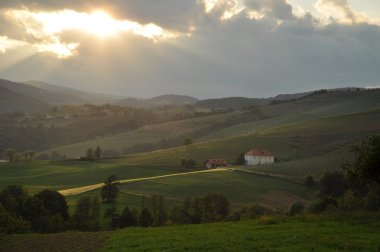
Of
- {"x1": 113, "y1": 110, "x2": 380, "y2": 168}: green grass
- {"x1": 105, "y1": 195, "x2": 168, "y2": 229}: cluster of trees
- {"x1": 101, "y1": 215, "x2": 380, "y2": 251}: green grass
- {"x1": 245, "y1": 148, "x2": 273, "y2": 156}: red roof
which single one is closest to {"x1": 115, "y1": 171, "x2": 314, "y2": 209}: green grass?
{"x1": 105, "y1": 195, "x2": 168, "y2": 229}: cluster of trees

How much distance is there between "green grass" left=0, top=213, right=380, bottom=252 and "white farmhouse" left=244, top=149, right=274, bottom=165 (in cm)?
8784

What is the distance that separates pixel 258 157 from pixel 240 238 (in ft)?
316

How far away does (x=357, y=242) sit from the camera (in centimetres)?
2100

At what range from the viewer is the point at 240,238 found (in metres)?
24.1

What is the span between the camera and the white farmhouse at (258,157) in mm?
117625

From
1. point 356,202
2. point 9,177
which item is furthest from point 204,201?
point 9,177

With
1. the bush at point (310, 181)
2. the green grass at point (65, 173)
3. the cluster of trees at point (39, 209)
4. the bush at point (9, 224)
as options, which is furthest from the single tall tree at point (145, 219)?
the green grass at point (65, 173)

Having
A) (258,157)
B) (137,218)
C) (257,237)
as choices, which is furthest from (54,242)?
(258,157)

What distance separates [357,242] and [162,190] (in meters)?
58.6

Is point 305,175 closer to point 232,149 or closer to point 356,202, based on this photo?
point 356,202

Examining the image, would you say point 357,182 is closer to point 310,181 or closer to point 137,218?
point 137,218

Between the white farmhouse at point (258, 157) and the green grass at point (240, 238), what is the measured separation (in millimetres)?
87844

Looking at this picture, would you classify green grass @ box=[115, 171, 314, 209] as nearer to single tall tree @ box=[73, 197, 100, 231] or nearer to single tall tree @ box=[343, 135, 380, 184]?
single tall tree @ box=[73, 197, 100, 231]

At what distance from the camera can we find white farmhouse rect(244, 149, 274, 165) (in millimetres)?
117625
